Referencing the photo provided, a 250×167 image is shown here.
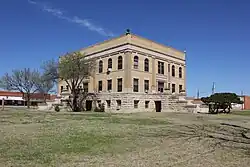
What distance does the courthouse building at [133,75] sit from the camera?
4019 cm

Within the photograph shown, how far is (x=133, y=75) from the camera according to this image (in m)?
40.5

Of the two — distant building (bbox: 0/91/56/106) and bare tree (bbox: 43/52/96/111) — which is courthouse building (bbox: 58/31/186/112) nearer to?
bare tree (bbox: 43/52/96/111)

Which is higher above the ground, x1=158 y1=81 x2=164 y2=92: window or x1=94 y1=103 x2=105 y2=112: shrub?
x1=158 y1=81 x2=164 y2=92: window

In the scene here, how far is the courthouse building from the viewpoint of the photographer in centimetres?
4019

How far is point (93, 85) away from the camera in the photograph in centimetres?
4703

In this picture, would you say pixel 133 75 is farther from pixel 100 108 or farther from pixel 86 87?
pixel 86 87

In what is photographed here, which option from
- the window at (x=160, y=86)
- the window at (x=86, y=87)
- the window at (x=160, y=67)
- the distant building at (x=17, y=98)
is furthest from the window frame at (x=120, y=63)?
the distant building at (x=17, y=98)

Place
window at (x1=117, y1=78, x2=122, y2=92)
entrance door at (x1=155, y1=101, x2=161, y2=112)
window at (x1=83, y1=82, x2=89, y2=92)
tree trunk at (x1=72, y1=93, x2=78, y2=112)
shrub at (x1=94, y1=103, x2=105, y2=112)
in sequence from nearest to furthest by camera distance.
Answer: shrub at (x1=94, y1=103, x2=105, y2=112), window at (x1=117, y1=78, x2=122, y2=92), entrance door at (x1=155, y1=101, x2=161, y2=112), tree trunk at (x1=72, y1=93, x2=78, y2=112), window at (x1=83, y1=82, x2=89, y2=92)

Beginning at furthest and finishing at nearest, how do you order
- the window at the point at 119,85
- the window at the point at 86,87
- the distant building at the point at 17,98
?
the distant building at the point at 17,98, the window at the point at 86,87, the window at the point at 119,85

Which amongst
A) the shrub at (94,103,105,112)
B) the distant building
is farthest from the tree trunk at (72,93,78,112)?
the distant building

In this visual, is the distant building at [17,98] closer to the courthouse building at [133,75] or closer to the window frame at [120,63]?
the courthouse building at [133,75]

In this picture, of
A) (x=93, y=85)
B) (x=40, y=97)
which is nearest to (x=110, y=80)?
(x=93, y=85)

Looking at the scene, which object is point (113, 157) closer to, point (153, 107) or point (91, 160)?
point (91, 160)

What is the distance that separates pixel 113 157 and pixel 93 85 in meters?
39.9
